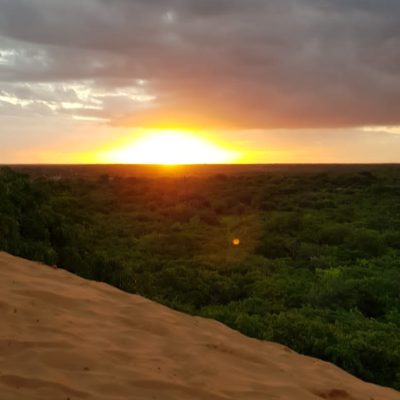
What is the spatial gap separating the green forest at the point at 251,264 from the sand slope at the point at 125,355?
5.47 ft

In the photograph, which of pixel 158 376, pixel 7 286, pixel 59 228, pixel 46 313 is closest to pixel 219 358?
pixel 158 376

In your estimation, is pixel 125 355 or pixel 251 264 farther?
pixel 251 264

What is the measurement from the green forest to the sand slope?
167 centimetres

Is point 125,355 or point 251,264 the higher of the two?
point 125,355

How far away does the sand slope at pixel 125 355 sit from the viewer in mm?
4055

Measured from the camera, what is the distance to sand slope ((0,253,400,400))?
13.3 ft

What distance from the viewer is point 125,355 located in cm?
479

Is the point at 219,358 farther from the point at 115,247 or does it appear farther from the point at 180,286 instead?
the point at 115,247

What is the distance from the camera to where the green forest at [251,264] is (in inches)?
340

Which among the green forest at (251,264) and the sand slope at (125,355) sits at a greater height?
the sand slope at (125,355)

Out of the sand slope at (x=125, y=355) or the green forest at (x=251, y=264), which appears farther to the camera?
the green forest at (x=251, y=264)

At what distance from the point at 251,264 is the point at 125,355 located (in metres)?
10.6

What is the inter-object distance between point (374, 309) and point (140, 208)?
1842 cm

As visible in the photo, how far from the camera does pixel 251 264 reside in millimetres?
15203
